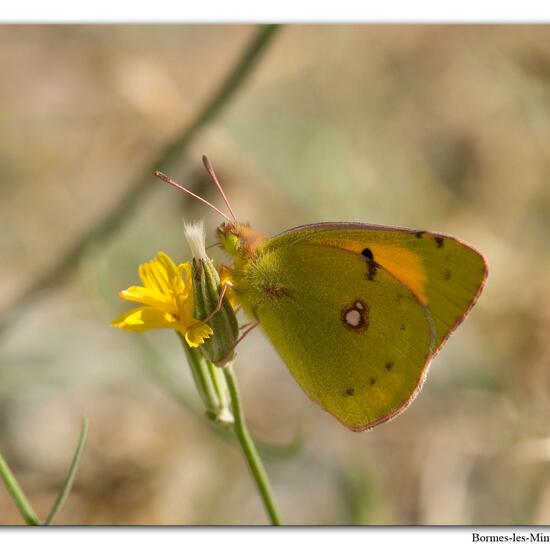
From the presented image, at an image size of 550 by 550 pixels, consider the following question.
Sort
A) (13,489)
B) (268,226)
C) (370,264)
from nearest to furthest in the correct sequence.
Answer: (13,489), (370,264), (268,226)

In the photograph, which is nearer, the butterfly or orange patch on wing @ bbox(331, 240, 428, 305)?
the butterfly

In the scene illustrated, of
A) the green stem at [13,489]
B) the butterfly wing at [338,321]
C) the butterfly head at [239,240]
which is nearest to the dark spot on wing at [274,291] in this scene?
the butterfly wing at [338,321]

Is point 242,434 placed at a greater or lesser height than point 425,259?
lesser

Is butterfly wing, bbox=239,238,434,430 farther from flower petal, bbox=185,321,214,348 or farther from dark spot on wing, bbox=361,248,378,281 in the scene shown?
flower petal, bbox=185,321,214,348

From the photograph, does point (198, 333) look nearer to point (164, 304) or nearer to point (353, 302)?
point (164, 304)

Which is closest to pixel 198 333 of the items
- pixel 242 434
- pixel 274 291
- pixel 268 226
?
pixel 242 434

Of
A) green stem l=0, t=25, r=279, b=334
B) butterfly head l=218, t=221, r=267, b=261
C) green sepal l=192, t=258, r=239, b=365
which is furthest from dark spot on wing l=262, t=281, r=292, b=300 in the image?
green stem l=0, t=25, r=279, b=334

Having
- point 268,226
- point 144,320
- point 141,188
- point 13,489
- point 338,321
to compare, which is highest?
point 141,188
